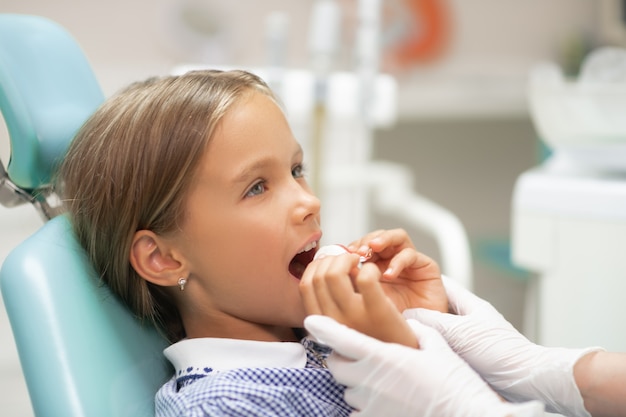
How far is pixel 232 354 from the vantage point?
0.94 m

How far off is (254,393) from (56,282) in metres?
0.28

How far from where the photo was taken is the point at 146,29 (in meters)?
2.61

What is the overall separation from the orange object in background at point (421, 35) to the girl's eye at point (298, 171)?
222 cm

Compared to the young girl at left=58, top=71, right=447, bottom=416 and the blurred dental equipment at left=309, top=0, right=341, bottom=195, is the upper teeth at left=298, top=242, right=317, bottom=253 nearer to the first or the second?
the young girl at left=58, top=71, right=447, bottom=416

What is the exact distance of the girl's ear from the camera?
963 millimetres

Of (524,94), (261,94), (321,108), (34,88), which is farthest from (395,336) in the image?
(524,94)

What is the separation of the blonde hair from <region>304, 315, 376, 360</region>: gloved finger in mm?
256

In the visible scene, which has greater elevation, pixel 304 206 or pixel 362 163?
pixel 304 206

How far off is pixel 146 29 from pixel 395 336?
6.74ft

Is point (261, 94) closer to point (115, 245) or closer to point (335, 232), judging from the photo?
point (115, 245)

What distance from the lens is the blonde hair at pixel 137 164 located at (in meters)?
0.93

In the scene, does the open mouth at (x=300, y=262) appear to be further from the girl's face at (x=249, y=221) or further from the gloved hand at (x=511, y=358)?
the gloved hand at (x=511, y=358)

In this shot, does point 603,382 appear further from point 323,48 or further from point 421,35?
point 421,35

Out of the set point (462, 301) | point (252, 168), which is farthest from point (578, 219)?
point (252, 168)
